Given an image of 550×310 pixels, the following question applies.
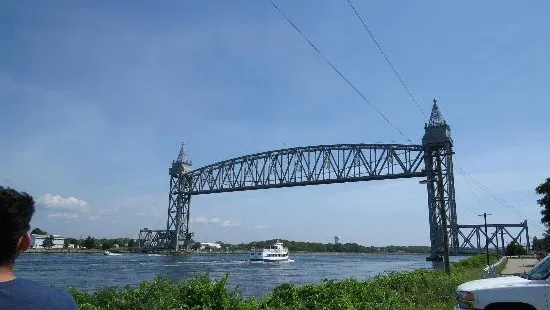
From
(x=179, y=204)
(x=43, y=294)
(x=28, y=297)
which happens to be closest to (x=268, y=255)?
(x=179, y=204)

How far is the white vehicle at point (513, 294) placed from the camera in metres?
8.48

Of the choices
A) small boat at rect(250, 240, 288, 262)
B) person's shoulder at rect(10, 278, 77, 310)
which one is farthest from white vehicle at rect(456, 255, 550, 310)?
small boat at rect(250, 240, 288, 262)

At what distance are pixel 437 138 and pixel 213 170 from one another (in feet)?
205

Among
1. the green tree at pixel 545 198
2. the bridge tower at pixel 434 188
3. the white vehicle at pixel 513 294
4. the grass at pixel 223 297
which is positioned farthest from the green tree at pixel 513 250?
the white vehicle at pixel 513 294

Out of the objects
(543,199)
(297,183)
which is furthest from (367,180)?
(543,199)

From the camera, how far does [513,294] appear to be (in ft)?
28.3

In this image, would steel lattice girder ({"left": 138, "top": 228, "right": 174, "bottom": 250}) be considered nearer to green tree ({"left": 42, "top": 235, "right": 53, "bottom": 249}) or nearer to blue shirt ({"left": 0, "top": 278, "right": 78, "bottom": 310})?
green tree ({"left": 42, "top": 235, "right": 53, "bottom": 249})

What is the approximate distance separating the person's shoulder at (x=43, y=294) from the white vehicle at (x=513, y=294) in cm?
790

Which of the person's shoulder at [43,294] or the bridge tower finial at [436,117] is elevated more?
the bridge tower finial at [436,117]

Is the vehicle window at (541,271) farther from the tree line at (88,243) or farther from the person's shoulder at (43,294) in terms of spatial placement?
the tree line at (88,243)

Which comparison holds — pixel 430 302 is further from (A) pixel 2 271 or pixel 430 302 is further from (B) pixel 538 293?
(A) pixel 2 271

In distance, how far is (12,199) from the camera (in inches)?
112

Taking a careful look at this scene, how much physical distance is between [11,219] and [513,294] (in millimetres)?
8469

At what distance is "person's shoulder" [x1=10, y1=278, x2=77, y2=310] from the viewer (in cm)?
278
